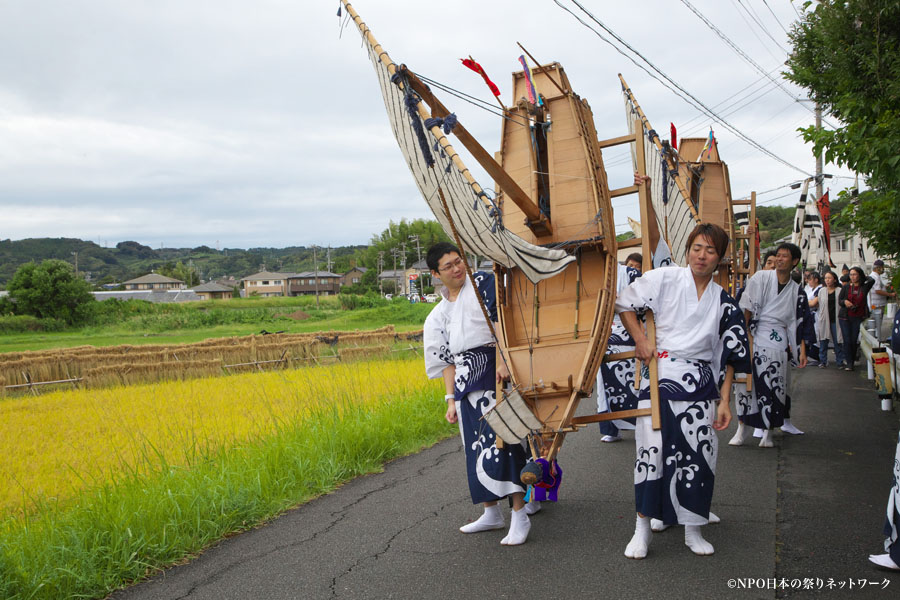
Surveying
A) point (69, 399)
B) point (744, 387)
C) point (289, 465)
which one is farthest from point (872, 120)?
point (69, 399)

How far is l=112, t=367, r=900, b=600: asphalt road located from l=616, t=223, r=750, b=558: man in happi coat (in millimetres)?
305

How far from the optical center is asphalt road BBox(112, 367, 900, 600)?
392 cm

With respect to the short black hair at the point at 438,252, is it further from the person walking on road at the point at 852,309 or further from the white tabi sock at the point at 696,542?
the person walking on road at the point at 852,309

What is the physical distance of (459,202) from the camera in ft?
14.8

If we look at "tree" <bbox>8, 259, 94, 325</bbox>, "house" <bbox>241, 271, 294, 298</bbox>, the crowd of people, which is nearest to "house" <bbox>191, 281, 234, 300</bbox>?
"house" <bbox>241, 271, 294, 298</bbox>

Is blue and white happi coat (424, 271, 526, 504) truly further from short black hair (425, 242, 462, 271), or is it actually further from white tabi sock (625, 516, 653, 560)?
white tabi sock (625, 516, 653, 560)

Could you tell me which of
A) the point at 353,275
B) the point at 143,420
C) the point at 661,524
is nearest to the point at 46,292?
the point at 143,420

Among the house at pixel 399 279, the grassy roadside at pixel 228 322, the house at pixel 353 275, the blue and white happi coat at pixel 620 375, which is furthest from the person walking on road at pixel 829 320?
the house at pixel 353 275

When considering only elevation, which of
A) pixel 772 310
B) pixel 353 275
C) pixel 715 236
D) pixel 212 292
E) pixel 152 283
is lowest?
pixel 212 292

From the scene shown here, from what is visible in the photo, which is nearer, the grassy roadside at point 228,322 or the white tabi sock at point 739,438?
the white tabi sock at point 739,438

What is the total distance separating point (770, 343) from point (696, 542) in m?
3.93

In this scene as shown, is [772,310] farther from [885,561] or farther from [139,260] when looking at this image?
[139,260]

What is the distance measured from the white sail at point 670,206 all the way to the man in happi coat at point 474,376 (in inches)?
105

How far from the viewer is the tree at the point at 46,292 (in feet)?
157
